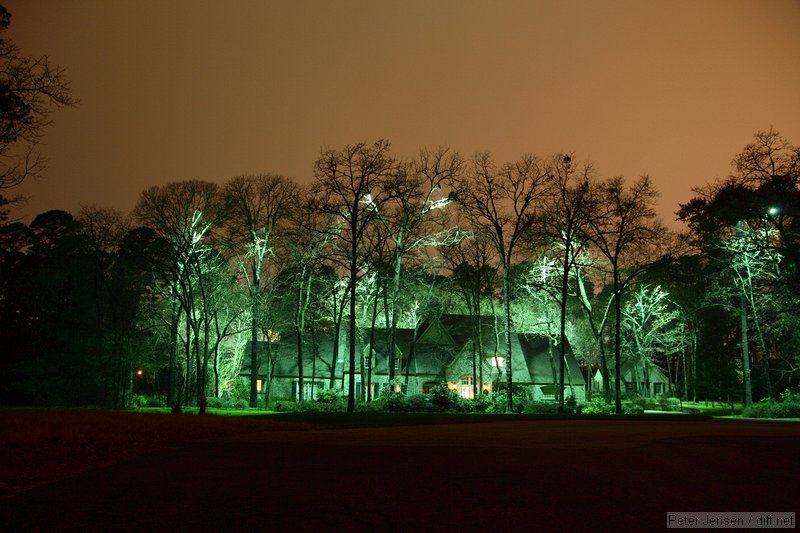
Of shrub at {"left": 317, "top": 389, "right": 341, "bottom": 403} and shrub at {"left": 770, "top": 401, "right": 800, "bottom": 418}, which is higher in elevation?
shrub at {"left": 317, "top": 389, "right": 341, "bottom": 403}

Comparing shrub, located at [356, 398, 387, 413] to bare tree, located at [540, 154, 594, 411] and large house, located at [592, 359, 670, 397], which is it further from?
large house, located at [592, 359, 670, 397]

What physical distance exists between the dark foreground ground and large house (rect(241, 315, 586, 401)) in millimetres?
49695

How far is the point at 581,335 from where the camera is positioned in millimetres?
68125

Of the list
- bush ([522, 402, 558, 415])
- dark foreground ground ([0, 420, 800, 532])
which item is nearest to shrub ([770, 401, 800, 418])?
bush ([522, 402, 558, 415])

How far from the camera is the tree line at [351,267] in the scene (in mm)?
38125

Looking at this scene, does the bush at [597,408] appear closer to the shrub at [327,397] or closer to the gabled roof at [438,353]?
the shrub at [327,397]

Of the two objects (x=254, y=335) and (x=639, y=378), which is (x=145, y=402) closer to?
(x=254, y=335)

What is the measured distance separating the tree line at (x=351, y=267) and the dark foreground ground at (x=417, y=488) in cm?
2008

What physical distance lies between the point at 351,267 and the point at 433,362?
33.9 metres

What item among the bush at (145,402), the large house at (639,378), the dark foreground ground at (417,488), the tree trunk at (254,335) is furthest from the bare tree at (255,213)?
the large house at (639,378)

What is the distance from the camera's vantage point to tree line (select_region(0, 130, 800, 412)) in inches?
1501

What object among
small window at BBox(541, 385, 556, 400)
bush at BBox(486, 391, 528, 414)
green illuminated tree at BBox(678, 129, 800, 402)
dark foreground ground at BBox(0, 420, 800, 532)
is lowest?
small window at BBox(541, 385, 556, 400)

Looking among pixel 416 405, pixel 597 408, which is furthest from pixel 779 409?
pixel 416 405

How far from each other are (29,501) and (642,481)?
9.49m
